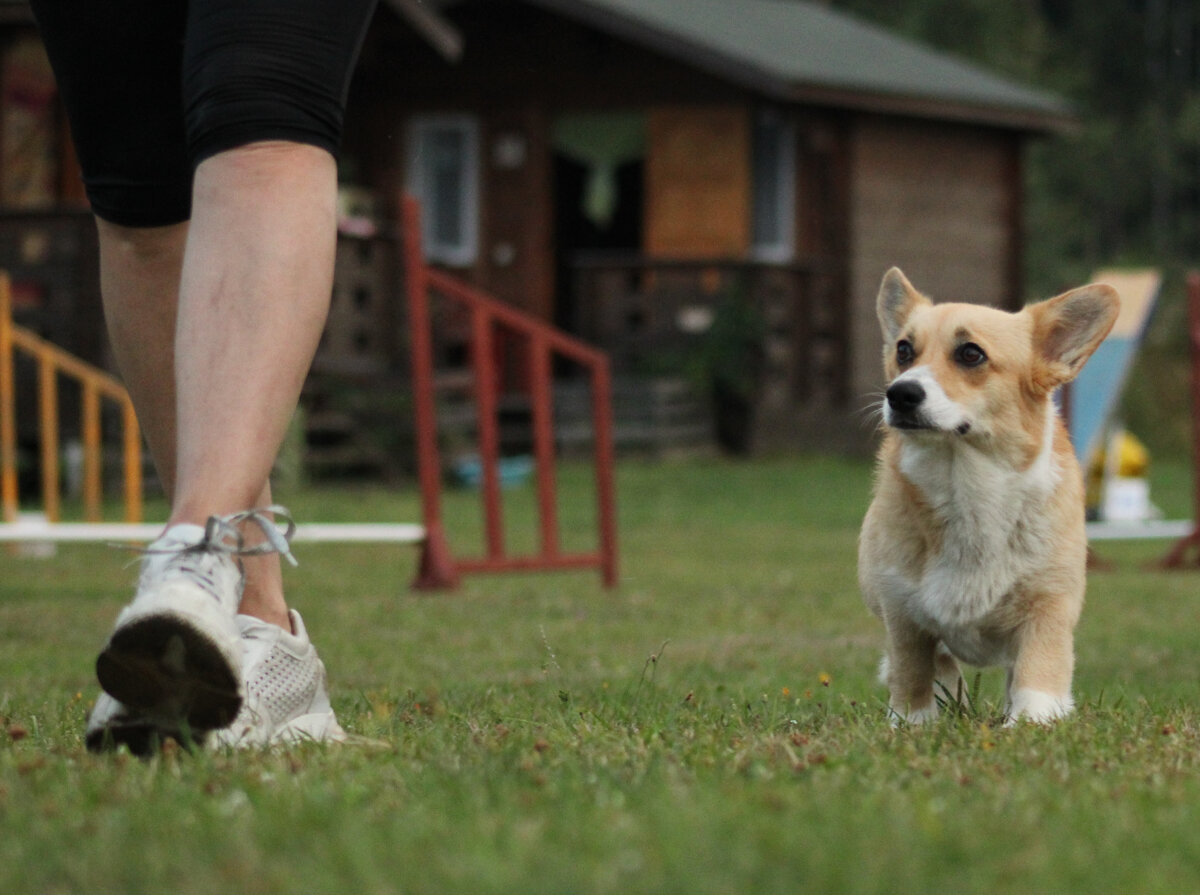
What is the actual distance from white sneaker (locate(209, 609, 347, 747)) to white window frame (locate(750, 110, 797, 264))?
17243 millimetres

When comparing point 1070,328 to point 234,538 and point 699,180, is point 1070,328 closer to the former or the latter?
point 234,538

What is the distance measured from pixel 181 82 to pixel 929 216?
1923cm

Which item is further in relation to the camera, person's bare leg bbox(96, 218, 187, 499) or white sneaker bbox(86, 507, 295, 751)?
person's bare leg bbox(96, 218, 187, 499)

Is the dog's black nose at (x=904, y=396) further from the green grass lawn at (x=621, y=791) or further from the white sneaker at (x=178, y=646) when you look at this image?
the white sneaker at (x=178, y=646)

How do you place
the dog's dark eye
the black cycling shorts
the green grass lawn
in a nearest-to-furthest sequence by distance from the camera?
the green grass lawn → the black cycling shorts → the dog's dark eye

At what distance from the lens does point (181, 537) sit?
8.06 feet

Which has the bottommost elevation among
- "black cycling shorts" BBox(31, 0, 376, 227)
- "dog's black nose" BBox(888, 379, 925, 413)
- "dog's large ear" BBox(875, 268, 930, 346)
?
"dog's black nose" BBox(888, 379, 925, 413)

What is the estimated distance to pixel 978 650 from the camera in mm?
3533

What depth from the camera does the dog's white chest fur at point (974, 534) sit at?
3441 mm

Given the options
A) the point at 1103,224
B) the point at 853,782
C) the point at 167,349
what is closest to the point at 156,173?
the point at 167,349

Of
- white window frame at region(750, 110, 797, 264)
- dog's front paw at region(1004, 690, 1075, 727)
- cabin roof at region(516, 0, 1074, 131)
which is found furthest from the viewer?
white window frame at region(750, 110, 797, 264)

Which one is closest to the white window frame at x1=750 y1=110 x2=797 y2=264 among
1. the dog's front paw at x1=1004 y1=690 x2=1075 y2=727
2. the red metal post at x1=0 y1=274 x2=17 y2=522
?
the red metal post at x1=0 y1=274 x2=17 y2=522

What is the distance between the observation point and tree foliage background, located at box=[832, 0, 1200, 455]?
135 ft

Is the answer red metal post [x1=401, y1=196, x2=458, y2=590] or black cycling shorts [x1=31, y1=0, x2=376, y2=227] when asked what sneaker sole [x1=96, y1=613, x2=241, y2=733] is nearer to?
black cycling shorts [x1=31, y1=0, x2=376, y2=227]
